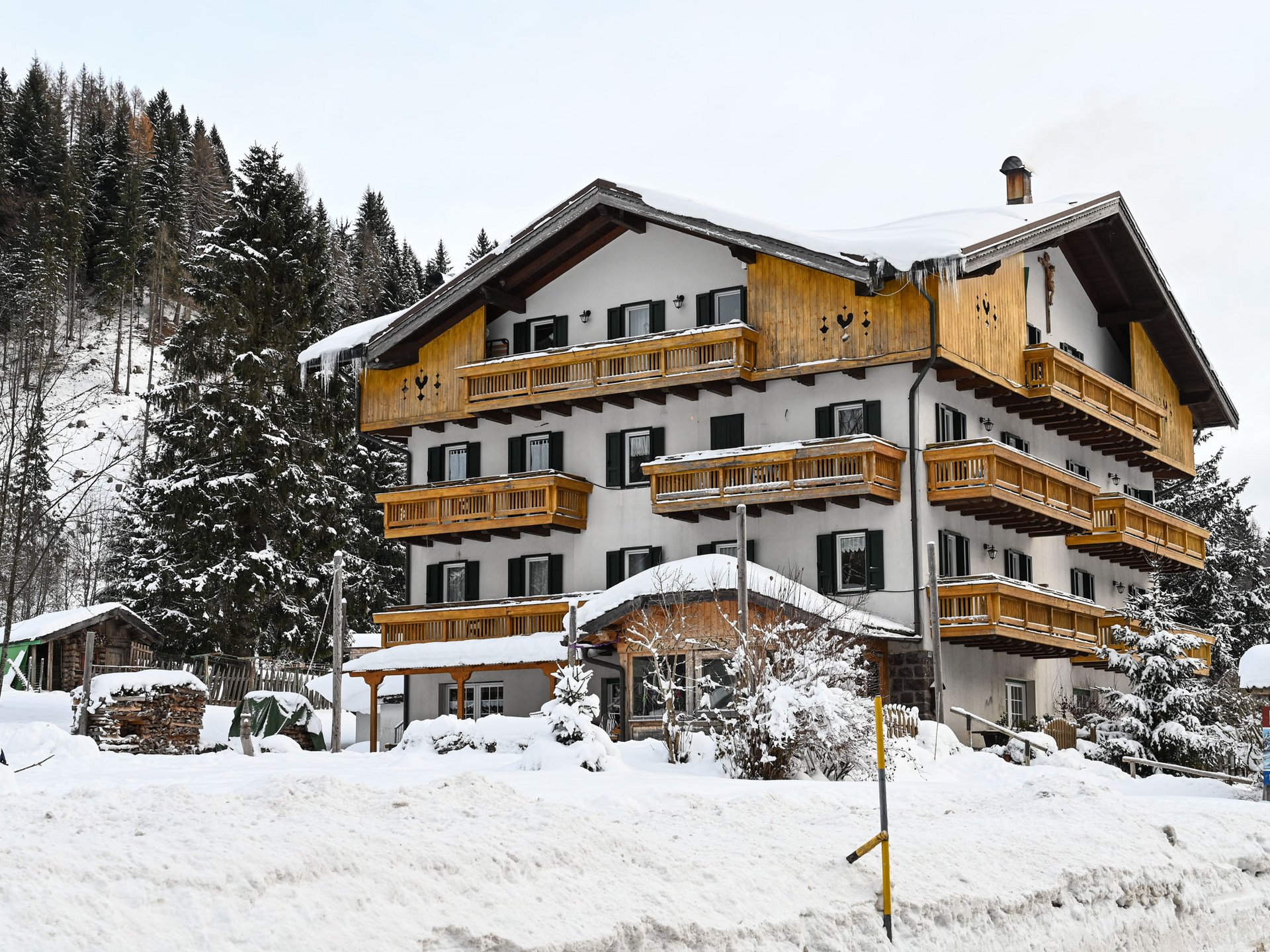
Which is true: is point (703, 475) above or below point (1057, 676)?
above

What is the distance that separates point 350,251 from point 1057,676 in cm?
8945

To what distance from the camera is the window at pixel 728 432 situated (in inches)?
1483

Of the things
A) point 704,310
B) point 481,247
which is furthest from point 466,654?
point 481,247

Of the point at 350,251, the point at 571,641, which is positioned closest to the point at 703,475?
the point at 571,641

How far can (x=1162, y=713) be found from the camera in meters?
30.7

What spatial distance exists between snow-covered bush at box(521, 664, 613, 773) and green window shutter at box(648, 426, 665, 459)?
615 inches

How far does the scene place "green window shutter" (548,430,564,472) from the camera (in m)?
40.3

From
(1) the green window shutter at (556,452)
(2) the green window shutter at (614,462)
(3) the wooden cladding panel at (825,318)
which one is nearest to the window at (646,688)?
(2) the green window shutter at (614,462)

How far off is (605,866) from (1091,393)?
3213 centimetres

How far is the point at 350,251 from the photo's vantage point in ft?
396

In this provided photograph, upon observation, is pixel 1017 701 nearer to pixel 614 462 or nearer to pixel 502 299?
pixel 614 462

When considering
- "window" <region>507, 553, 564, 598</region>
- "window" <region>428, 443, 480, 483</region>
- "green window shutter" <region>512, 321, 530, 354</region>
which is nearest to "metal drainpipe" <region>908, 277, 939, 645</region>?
"window" <region>507, 553, 564, 598</region>

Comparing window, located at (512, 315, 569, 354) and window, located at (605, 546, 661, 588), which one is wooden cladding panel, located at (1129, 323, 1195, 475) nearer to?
window, located at (605, 546, 661, 588)

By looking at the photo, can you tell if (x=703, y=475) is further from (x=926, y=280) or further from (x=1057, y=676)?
(x=1057, y=676)
